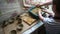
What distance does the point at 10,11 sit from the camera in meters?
1.47

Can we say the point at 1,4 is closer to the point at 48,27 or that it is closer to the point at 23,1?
the point at 23,1

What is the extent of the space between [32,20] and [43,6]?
1.00 ft

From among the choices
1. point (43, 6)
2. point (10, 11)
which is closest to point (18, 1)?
point (10, 11)

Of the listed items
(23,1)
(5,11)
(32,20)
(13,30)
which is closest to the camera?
(13,30)

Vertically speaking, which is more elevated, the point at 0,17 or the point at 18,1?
the point at 18,1

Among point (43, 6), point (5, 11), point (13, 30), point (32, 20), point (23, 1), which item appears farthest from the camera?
point (23, 1)

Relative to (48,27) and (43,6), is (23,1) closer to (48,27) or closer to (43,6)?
(43,6)

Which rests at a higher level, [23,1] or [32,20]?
[23,1]

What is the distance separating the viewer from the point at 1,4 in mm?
1343

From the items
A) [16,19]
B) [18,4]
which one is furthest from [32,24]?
[18,4]

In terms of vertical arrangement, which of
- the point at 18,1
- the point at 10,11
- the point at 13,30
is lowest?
the point at 13,30

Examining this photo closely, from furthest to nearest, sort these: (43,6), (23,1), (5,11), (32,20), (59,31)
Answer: (23,1), (43,6), (5,11), (32,20), (59,31)

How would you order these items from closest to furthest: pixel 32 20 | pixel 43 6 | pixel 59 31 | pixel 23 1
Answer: pixel 59 31 < pixel 32 20 < pixel 43 6 < pixel 23 1

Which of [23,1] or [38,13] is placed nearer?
[38,13]
